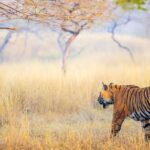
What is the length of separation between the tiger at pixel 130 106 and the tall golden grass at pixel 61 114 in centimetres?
22

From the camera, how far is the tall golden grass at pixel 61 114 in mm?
9008

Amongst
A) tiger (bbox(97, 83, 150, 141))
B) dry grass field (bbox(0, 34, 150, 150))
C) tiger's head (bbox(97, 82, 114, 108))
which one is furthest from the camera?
tiger's head (bbox(97, 82, 114, 108))

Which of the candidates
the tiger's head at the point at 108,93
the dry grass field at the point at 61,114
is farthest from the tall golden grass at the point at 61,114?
the tiger's head at the point at 108,93

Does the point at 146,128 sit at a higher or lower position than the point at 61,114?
higher

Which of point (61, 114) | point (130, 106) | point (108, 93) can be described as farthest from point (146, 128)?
point (61, 114)

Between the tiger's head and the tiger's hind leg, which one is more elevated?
the tiger's head

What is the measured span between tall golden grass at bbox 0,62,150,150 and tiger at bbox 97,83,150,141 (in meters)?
0.22

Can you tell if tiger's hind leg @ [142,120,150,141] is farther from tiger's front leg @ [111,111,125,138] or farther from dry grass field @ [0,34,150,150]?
tiger's front leg @ [111,111,125,138]

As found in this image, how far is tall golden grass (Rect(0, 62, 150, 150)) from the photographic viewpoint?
9.01m

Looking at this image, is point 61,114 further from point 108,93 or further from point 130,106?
point 130,106

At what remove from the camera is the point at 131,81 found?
1501 cm

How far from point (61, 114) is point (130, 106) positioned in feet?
10.9

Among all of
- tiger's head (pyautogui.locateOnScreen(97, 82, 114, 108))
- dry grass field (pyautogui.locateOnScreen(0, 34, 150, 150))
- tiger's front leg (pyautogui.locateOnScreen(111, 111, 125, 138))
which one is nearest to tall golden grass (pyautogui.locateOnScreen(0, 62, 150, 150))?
dry grass field (pyautogui.locateOnScreen(0, 34, 150, 150))

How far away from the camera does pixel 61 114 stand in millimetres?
12375
